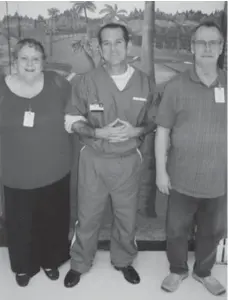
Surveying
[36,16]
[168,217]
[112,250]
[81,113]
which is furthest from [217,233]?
[36,16]

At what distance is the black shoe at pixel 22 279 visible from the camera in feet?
7.30

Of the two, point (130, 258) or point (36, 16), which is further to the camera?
point (130, 258)

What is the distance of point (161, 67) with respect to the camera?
225 cm

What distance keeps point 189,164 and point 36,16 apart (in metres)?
1.24

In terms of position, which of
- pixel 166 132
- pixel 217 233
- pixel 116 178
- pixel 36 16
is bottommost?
pixel 217 233

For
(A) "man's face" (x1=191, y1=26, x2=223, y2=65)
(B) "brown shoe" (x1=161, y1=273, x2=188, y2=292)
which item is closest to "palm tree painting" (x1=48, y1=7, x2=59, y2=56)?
(A) "man's face" (x1=191, y1=26, x2=223, y2=65)

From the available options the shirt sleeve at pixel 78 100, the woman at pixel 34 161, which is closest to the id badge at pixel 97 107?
the shirt sleeve at pixel 78 100

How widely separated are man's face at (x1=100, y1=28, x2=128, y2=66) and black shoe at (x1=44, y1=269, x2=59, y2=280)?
52.5 inches

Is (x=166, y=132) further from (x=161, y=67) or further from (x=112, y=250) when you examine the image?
(x=112, y=250)

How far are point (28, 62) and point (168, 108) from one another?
30.3 inches

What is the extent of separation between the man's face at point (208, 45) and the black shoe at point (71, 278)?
A: 145cm

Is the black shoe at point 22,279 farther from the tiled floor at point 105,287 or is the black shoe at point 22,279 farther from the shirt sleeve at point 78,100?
the shirt sleeve at point 78,100

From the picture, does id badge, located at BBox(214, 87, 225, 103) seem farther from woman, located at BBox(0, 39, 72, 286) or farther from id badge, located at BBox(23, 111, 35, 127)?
id badge, located at BBox(23, 111, 35, 127)

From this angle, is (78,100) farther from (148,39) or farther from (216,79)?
(216,79)
